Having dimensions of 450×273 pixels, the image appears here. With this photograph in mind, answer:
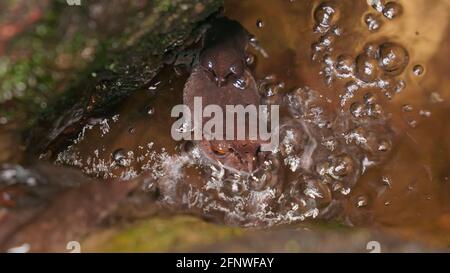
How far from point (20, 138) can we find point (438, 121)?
1.51 metres

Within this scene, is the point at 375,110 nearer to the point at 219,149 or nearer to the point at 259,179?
the point at 259,179

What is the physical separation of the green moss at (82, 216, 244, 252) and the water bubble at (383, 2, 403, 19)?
1003 mm

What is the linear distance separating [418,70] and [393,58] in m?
0.12

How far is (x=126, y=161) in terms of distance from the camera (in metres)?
1.65

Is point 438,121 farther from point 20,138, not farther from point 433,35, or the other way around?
point 20,138

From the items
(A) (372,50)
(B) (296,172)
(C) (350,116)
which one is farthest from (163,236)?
(A) (372,50)

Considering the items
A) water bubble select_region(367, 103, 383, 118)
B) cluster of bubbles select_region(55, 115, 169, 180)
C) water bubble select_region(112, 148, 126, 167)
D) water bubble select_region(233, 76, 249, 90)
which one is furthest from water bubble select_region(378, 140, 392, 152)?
water bubble select_region(112, 148, 126, 167)

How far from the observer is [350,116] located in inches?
68.6

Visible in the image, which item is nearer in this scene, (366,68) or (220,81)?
(220,81)

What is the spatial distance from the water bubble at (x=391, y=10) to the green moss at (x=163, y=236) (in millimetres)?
1003

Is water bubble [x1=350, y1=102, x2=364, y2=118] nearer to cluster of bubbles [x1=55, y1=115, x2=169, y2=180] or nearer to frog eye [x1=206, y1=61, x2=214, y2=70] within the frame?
frog eye [x1=206, y1=61, x2=214, y2=70]

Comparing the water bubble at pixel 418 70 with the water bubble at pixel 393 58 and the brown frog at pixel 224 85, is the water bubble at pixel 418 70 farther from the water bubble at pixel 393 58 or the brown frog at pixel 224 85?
the brown frog at pixel 224 85

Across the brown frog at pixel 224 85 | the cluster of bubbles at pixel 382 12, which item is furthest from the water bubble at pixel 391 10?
the brown frog at pixel 224 85
